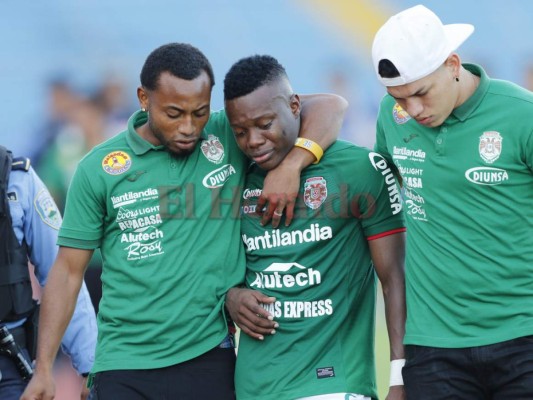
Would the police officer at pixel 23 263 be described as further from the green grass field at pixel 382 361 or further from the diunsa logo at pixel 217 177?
the green grass field at pixel 382 361

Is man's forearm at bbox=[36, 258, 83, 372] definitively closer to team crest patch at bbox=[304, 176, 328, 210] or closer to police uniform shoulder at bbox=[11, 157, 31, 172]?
police uniform shoulder at bbox=[11, 157, 31, 172]

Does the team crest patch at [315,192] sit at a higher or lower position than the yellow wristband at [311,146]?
lower

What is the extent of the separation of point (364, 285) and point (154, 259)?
82 centimetres

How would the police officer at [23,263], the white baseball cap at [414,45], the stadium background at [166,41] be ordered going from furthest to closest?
the stadium background at [166,41] → the police officer at [23,263] → the white baseball cap at [414,45]

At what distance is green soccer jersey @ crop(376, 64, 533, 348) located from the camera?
3.43 metres

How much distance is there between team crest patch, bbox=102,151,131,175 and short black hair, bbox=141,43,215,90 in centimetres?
28

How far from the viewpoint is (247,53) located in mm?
8016

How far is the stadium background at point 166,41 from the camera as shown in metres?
7.52

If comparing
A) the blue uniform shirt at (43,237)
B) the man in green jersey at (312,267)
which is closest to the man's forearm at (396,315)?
the man in green jersey at (312,267)

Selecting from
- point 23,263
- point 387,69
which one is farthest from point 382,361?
point 387,69

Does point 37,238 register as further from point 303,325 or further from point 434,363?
point 434,363

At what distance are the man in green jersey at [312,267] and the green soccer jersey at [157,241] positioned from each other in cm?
11

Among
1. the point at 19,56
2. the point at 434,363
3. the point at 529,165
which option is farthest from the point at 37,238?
the point at 19,56

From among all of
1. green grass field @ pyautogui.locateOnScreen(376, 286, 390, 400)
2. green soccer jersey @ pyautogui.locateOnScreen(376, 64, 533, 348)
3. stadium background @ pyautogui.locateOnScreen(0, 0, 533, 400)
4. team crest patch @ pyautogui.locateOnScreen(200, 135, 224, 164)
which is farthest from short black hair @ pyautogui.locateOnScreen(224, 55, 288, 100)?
green grass field @ pyautogui.locateOnScreen(376, 286, 390, 400)
